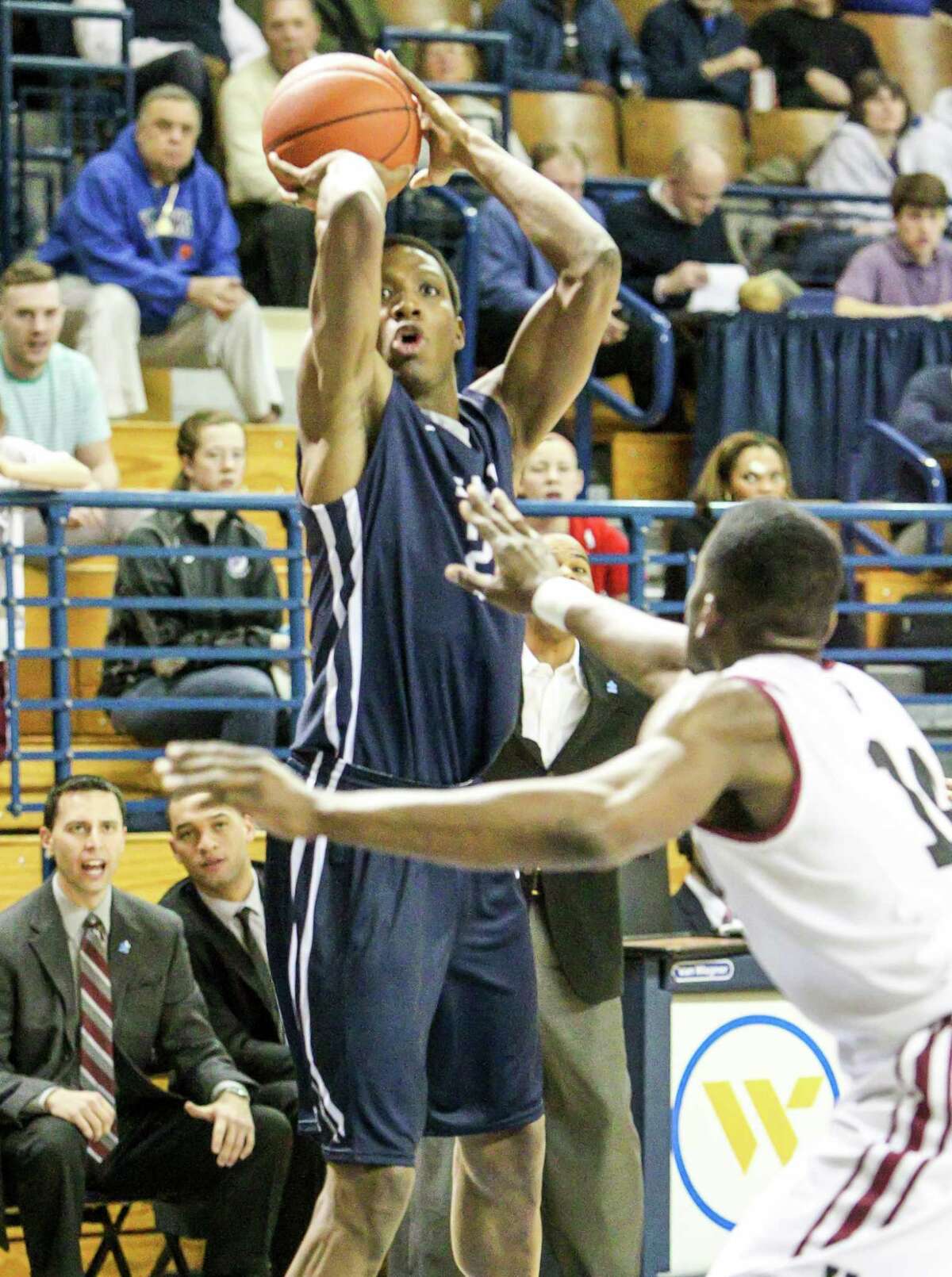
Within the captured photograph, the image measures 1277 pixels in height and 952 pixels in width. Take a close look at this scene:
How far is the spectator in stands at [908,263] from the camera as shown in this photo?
32.0 feet

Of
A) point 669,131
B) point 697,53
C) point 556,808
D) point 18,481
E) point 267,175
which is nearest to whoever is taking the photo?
point 556,808

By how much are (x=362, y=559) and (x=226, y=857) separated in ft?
8.14

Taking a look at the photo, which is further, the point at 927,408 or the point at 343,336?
the point at 927,408

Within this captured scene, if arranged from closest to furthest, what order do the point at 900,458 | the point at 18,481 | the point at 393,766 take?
the point at 393,766 < the point at 18,481 < the point at 900,458

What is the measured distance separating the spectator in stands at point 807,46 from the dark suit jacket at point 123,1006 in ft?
24.8

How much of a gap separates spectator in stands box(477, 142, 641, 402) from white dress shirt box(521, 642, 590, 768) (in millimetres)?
3573

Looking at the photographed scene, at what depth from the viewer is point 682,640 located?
331 cm

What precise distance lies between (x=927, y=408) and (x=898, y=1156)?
6.58 m

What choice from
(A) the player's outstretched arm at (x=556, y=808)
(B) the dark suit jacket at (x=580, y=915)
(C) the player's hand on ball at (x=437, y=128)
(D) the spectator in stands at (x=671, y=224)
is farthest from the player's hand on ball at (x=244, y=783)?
(D) the spectator in stands at (x=671, y=224)

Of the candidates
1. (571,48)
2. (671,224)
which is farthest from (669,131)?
(671,224)

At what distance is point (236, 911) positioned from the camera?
6.07 m

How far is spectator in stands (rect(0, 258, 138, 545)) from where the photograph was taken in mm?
7066

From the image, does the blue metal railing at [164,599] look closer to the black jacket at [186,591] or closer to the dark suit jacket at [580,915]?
the black jacket at [186,591]

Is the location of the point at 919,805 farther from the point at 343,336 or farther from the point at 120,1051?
the point at 120,1051
